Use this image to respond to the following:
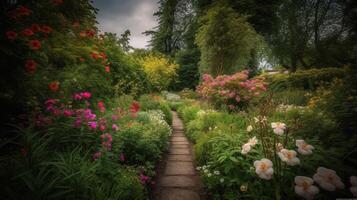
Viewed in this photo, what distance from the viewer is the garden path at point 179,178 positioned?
2.82 meters

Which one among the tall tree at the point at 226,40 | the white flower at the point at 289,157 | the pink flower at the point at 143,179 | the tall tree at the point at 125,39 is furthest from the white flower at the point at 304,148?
the tall tree at the point at 226,40

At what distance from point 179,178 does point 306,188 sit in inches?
96.1

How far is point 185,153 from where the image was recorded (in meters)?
4.70

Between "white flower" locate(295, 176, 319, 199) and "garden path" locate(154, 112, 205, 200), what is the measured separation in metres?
1.81

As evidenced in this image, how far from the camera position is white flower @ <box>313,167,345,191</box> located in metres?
1.19

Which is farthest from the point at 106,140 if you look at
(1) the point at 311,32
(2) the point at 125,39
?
(1) the point at 311,32

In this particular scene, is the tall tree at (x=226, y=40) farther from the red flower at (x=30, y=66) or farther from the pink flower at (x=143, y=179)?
the red flower at (x=30, y=66)

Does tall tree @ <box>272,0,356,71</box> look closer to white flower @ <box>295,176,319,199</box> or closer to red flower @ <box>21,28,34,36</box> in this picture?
white flower @ <box>295,176,319,199</box>

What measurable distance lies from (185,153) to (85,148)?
2.72 meters

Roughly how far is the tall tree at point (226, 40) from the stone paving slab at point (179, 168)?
27.3ft

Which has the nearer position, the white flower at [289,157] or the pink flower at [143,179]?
the white flower at [289,157]

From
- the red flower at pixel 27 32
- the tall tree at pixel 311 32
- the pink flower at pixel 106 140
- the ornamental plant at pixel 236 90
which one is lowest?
the pink flower at pixel 106 140

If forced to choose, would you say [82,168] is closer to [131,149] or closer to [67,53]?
[131,149]

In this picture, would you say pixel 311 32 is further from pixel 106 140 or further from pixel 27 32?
→ pixel 27 32
